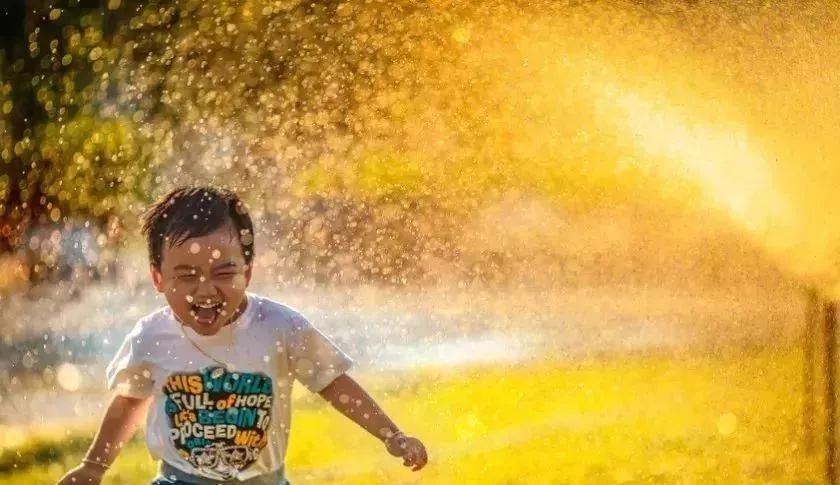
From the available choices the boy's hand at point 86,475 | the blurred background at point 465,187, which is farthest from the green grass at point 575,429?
the boy's hand at point 86,475

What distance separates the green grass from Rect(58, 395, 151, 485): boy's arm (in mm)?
756

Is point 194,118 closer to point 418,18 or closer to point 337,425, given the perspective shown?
point 418,18

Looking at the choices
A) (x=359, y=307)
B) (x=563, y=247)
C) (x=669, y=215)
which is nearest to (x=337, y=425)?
(x=359, y=307)

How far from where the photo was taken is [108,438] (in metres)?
2.34

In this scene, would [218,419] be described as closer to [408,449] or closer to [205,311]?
[205,311]

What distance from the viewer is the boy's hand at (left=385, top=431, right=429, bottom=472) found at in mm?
2248

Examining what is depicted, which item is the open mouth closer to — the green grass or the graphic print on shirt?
the graphic print on shirt

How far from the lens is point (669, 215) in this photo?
3.16 metres

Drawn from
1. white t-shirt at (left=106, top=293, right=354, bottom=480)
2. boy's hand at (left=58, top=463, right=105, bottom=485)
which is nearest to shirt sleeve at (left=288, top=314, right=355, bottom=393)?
white t-shirt at (left=106, top=293, right=354, bottom=480)

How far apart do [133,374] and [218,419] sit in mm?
195

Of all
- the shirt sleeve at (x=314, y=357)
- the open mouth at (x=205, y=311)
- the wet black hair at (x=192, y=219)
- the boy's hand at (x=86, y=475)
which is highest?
the wet black hair at (x=192, y=219)

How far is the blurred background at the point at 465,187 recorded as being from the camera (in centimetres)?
307

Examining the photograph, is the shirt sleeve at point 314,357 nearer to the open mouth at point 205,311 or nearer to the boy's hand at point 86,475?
the open mouth at point 205,311

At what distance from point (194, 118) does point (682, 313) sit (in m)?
1.34
